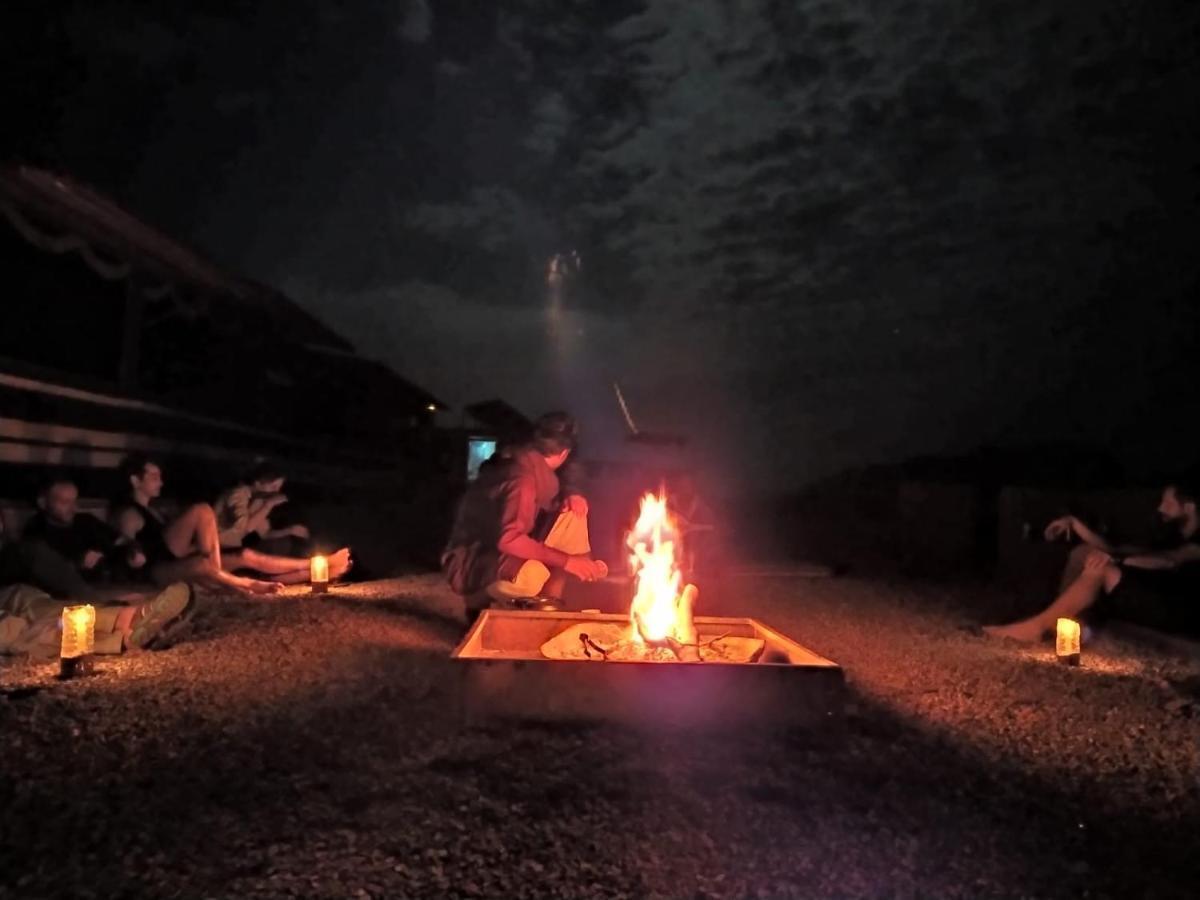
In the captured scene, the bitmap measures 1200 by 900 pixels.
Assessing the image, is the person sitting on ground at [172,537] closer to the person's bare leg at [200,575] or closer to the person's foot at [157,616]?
the person's bare leg at [200,575]

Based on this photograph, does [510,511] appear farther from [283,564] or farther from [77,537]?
[283,564]

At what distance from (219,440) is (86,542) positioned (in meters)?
6.12

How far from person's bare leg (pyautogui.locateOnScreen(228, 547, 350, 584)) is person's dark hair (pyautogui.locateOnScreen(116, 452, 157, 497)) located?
127 centimetres

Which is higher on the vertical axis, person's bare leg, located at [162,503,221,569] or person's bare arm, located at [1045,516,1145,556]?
person's bare arm, located at [1045,516,1145,556]

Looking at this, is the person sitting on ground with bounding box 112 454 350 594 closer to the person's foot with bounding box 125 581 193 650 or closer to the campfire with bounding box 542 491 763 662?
the person's foot with bounding box 125 581 193 650

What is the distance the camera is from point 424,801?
379cm

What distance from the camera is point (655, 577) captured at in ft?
20.9

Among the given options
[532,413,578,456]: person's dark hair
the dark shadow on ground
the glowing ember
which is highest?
[532,413,578,456]: person's dark hair

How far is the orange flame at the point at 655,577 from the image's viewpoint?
6.18m

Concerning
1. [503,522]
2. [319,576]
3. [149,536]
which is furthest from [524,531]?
[149,536]

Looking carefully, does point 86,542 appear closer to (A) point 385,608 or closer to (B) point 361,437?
(A) point 385,608

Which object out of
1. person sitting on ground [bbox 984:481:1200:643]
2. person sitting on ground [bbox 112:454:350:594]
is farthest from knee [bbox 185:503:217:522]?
person sitting on ground [bbox 984:481:1200:643]

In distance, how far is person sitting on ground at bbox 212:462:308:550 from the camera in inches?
391

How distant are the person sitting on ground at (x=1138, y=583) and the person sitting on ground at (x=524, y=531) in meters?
3.84
